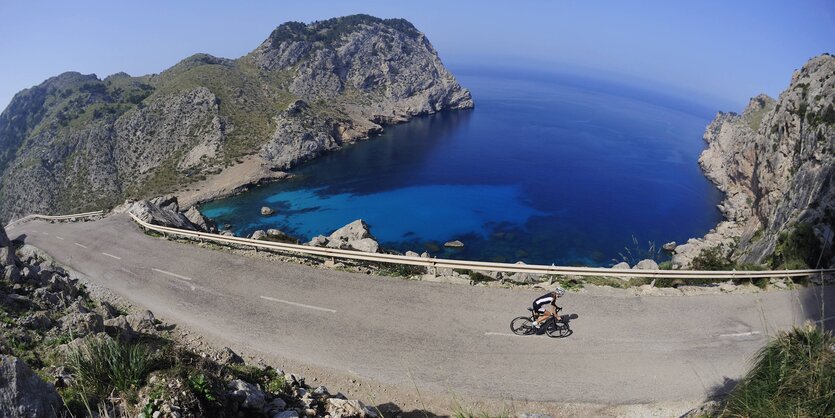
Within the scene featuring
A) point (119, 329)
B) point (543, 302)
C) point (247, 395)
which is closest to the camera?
point (247, 395)

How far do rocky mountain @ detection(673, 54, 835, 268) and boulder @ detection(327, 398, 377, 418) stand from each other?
75.9ft

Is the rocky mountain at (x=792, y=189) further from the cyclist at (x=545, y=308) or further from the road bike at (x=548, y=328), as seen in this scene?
the cyclist at (x=545, y=308)

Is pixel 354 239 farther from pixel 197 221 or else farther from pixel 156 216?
pixel 197 221

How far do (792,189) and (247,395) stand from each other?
39408 millimetres

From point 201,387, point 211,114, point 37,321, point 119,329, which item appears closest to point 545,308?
point 201,387

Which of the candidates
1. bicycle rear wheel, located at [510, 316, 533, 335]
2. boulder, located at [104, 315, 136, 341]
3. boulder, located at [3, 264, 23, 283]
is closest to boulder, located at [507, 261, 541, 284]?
bicycle rear wheel, located at [510, 316, 533, 335]

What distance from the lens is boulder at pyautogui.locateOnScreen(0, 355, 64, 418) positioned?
18.4ft

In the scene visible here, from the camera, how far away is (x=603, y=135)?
129 metres

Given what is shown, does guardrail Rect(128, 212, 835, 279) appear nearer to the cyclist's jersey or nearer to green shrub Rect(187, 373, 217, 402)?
the cyclist's jersey

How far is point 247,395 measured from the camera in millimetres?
7812

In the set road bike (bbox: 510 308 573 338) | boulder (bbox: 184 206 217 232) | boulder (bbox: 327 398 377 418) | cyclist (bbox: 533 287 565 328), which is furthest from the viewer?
boulder (bbox: 184 206 217 232)

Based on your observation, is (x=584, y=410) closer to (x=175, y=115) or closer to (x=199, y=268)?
(x=199, y=268)

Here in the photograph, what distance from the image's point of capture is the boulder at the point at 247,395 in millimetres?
7694

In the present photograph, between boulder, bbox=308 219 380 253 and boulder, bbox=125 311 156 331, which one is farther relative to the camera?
boulder, bbox=308 219 380 253
